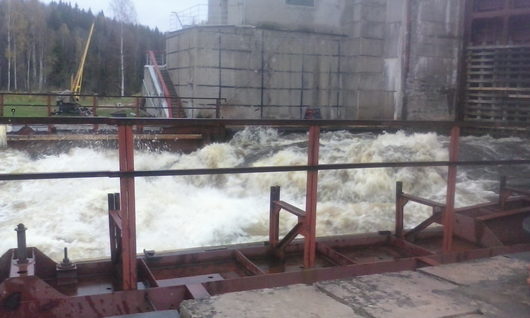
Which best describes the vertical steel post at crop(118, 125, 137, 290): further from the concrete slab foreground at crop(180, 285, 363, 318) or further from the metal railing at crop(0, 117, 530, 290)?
the concrete slab foreground at crop(180, 285, 363, 318)

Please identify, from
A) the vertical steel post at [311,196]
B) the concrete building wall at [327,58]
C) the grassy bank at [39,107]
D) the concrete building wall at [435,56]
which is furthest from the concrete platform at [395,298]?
the concrete building wall at [435,56]

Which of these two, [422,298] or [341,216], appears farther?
[341,216]

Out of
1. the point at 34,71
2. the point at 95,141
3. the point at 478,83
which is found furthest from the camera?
the point at 34,71

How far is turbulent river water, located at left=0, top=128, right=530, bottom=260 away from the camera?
9.52 meters

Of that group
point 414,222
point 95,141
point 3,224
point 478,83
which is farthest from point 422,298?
point 478,83

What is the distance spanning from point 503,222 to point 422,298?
2573 mm

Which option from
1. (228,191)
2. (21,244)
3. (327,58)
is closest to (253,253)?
(21,244)

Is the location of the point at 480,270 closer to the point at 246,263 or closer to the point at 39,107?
the point at 246,263

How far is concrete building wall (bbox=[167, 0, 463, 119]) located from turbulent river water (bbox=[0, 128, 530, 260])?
8.16 ft

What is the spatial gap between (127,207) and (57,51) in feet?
180

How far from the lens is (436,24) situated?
18.8 m

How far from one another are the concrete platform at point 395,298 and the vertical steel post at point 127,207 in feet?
1.51

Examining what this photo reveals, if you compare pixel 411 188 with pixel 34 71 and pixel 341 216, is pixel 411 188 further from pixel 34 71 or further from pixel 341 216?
pixel 34 71

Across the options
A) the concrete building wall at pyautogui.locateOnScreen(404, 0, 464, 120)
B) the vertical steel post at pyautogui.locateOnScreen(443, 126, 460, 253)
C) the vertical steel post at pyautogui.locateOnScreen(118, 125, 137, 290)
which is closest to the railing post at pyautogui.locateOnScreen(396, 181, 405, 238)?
the vertical steel post at pyautogui.locateOnScreen(443, 126, 460, 253)
